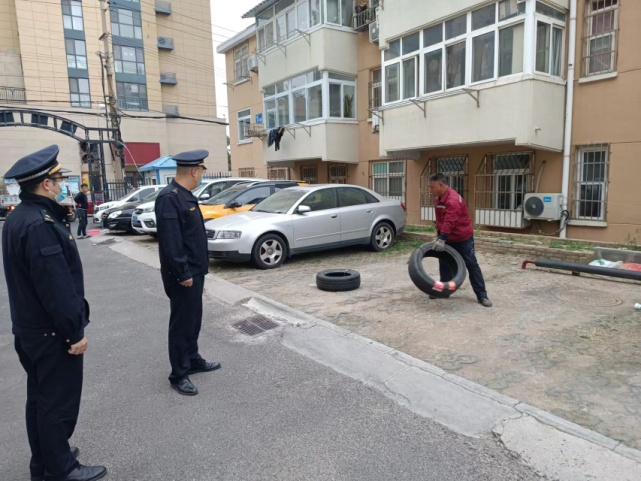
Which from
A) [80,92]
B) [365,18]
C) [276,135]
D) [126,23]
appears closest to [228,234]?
[276,135]

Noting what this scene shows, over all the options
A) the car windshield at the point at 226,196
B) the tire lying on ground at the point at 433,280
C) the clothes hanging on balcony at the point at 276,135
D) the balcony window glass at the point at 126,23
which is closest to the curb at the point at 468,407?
the tire lying on ground at the point at 433,280

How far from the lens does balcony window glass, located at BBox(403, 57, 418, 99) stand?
12266 millimetres

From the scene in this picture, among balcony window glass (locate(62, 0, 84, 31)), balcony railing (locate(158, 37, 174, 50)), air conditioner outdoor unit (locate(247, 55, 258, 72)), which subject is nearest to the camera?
air conditioner outdoor unit (locate(247, 55, 258, 72))

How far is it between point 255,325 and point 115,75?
40509 millimetres

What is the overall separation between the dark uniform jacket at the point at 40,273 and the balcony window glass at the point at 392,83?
38.2 ft

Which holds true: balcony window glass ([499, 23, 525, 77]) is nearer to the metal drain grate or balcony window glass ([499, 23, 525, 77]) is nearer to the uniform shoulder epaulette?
the metal drain grate

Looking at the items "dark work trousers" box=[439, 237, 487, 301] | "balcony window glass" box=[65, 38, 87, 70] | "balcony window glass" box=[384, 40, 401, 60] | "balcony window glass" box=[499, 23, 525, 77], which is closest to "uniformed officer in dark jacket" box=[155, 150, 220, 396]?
"dark work trousers" box=[439, 237, 487, 301]

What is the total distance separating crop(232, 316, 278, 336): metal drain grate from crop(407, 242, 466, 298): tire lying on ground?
74.6 inches

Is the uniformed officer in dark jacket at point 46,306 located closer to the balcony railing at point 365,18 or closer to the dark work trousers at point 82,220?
the dark work trousers at point 82,220

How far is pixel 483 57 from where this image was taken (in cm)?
1049

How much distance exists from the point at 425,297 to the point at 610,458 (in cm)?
377

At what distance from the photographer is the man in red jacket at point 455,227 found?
590 cm

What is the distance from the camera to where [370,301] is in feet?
21.0

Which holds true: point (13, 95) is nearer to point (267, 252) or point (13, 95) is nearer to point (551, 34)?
point (267, 252)
